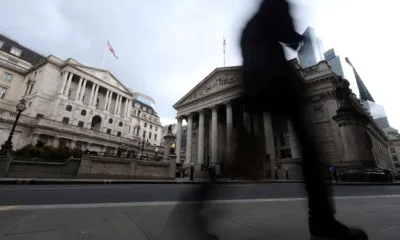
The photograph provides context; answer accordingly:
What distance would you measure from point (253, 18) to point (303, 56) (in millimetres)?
939

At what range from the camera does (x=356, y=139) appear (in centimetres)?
1203

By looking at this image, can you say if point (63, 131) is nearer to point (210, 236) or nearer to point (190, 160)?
point (190, 160)

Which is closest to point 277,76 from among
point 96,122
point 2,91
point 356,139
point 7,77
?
point 356,139

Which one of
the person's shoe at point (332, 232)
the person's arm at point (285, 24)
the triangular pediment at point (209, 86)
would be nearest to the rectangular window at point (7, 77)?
the triangular pediment at point (209, 86)

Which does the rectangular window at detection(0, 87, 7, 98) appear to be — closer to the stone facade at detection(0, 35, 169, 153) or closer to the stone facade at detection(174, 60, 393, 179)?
the stone facade at detection(0, 35, 169, 153)

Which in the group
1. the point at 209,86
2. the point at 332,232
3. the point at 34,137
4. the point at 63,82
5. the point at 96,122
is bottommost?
the point at 332,232

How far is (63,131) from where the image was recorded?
112 ft

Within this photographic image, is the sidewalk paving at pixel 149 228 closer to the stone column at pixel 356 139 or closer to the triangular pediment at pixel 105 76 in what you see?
the stone column at pixel 356 139

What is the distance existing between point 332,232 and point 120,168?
15152mm

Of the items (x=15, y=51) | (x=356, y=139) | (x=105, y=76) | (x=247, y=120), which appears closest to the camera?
(x=247, y=120)

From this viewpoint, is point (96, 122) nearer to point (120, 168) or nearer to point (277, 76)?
point (120, 168)

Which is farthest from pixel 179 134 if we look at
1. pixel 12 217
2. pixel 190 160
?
pixel 12 217

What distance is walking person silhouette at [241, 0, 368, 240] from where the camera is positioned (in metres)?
1.85

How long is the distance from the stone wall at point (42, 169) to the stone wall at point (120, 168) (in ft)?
3.25
